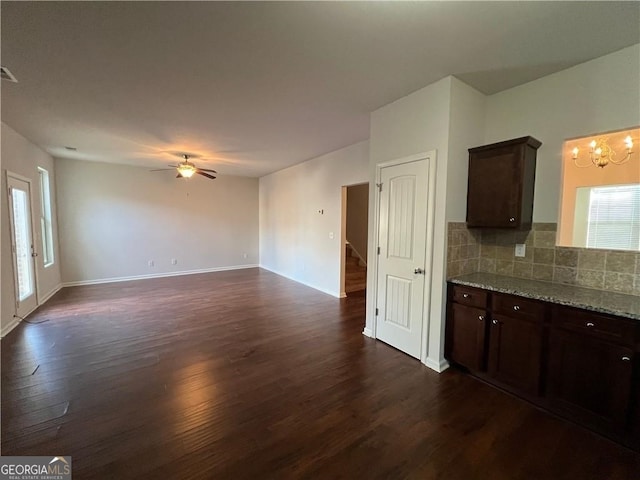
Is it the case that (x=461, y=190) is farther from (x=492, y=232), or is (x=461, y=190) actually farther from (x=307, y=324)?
(x=307, y=324)

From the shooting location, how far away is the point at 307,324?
12.8 feet

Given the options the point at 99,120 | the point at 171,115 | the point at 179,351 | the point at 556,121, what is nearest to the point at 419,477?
the point at 179,351

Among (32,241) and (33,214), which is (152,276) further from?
(33,214)

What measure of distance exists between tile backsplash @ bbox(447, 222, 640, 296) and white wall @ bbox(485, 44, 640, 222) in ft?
0.92

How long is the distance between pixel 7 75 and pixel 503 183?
462 centimetres

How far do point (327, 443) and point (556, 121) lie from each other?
11.0 ft

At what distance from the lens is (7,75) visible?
2.38m

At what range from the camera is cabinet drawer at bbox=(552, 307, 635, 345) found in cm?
175

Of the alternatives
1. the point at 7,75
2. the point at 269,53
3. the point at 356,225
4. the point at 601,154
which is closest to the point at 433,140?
the point at 269,53

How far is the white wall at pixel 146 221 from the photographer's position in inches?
236

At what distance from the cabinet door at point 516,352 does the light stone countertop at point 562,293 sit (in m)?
0.25

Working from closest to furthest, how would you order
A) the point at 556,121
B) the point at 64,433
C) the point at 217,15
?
the point at 217,15 < the point at 64,433 < the point at 556,121

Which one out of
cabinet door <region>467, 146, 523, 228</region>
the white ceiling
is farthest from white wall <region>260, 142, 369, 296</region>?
cabinet door <region>467, 146, 523, 228</region>

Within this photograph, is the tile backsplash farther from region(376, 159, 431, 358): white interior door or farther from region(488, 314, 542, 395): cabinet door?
region(488, 314, 542, 395): cabinet door
